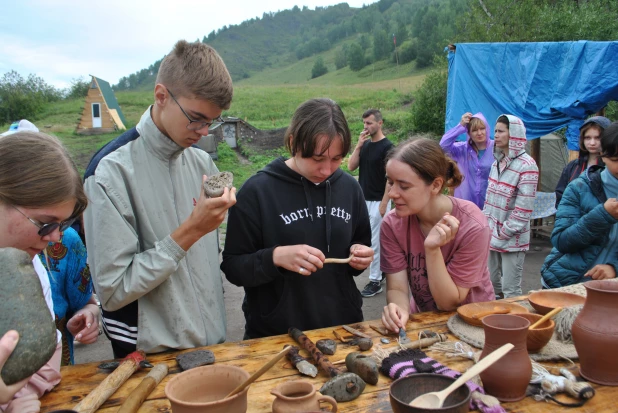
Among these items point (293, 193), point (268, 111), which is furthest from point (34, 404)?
point (268, 111)

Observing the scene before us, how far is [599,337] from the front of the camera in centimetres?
173

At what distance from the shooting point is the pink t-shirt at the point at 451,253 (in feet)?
7.85

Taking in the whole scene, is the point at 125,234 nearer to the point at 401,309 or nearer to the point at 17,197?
the point at 17,197

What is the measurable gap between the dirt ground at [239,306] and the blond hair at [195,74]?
314cm

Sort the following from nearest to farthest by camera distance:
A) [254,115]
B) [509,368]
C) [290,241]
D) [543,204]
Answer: [509,368], [290,241], [543,204], [254,115]

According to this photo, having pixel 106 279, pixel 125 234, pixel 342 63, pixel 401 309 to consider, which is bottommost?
pixel 401 309

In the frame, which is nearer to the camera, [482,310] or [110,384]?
[110,384]

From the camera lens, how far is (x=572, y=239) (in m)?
3.16

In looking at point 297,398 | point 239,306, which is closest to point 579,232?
point 297,398

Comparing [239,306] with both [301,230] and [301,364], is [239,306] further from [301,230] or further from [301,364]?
[301,364]

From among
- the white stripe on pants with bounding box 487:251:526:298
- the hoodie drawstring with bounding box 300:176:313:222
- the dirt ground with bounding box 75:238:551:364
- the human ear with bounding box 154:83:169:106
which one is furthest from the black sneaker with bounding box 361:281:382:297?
the human ear with bounding box 154:83:169:106

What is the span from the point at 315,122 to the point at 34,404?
1.51 metres

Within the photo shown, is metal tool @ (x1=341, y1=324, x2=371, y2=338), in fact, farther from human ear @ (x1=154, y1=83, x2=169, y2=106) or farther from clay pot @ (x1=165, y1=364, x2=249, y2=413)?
human ear @ (x1=154, y1=83, x2=169, y2=106)

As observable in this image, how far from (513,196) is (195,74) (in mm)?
3695
